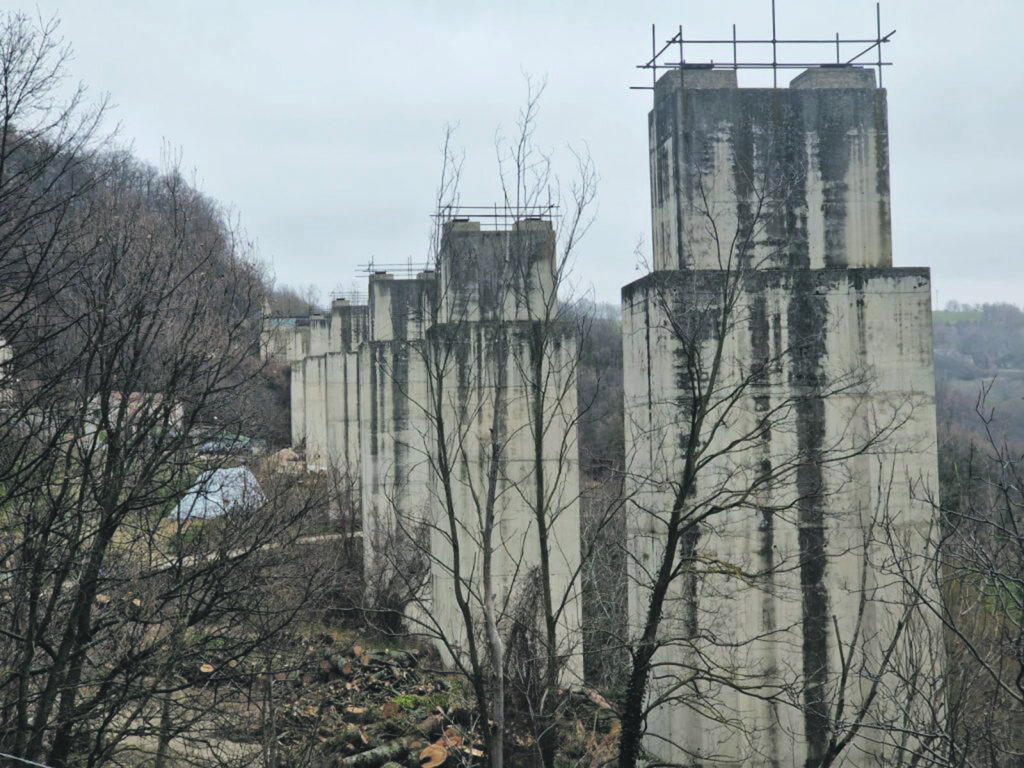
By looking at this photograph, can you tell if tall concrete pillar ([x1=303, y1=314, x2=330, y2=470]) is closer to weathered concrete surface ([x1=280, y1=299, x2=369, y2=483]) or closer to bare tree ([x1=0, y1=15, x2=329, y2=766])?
weathered concrete surface ([x1=280, y1=299, x2=369, y2=483])

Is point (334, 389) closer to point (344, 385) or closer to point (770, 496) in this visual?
point (344, 385)

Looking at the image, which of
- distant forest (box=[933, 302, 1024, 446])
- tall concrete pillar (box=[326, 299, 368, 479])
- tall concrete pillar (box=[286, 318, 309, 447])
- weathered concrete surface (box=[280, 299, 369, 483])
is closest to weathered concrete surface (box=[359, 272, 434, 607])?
weathered concrete surface (box=[280, 299, 369, 483])

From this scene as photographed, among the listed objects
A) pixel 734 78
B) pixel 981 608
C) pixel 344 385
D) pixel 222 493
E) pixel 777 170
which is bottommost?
pixel 981 608

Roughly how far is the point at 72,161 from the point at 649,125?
21.2 feet

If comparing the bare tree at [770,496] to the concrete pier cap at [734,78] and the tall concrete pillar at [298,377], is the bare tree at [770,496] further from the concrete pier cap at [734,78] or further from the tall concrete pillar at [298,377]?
the tall concrete pillar at [298,377]

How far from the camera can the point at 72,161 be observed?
10422 millimetres

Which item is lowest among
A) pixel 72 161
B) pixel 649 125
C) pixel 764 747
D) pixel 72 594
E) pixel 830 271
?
pixel 764 747

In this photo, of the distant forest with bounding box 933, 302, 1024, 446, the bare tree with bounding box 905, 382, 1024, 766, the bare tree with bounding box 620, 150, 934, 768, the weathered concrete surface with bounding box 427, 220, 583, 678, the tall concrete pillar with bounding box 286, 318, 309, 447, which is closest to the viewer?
the bare tree with bounding box 905, 382, 1024, 766

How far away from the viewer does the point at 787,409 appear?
12.0 meters

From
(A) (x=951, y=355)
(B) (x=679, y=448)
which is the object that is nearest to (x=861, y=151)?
(B) (x=679, y=448)

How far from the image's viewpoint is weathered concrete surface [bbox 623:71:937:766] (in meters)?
11.9

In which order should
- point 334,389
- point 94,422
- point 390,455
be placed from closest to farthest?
point 94,422 → point 390,455 → point 334,389

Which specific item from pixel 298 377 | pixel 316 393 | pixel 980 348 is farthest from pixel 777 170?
pixel 980 348

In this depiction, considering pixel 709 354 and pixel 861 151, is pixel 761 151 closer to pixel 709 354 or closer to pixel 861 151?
pixel 861 151
